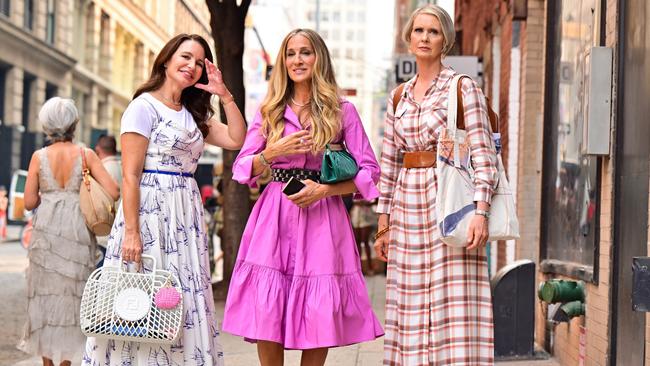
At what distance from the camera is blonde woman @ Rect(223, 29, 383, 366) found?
216 inches

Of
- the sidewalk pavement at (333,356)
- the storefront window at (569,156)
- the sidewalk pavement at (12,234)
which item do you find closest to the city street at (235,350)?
the sidewalk pavement at (333,356)

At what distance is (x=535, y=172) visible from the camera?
1086 centimetres

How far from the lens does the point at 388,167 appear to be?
18.3 ft

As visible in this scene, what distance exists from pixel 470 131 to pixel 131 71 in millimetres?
47434

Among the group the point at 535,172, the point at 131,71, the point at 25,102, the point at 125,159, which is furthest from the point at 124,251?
the point at 131,71

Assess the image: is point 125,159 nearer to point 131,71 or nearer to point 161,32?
point 131,71

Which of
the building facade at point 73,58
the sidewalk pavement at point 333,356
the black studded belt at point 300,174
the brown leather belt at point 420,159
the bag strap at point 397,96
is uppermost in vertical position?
the building facade at point 73,58

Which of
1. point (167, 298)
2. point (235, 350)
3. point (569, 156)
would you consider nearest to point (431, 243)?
point (167, 298)

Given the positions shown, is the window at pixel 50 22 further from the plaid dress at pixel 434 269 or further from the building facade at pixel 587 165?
the plaid dress at pixel 434 269

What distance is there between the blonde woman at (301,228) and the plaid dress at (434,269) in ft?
1.04

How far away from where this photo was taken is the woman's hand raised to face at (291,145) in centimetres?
547

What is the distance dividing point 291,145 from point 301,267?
0.61m

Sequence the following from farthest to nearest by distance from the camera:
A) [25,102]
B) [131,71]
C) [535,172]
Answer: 1. [131,71]
2. [25,102]
3. [535,172]

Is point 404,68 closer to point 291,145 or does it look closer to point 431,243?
point 291,145
